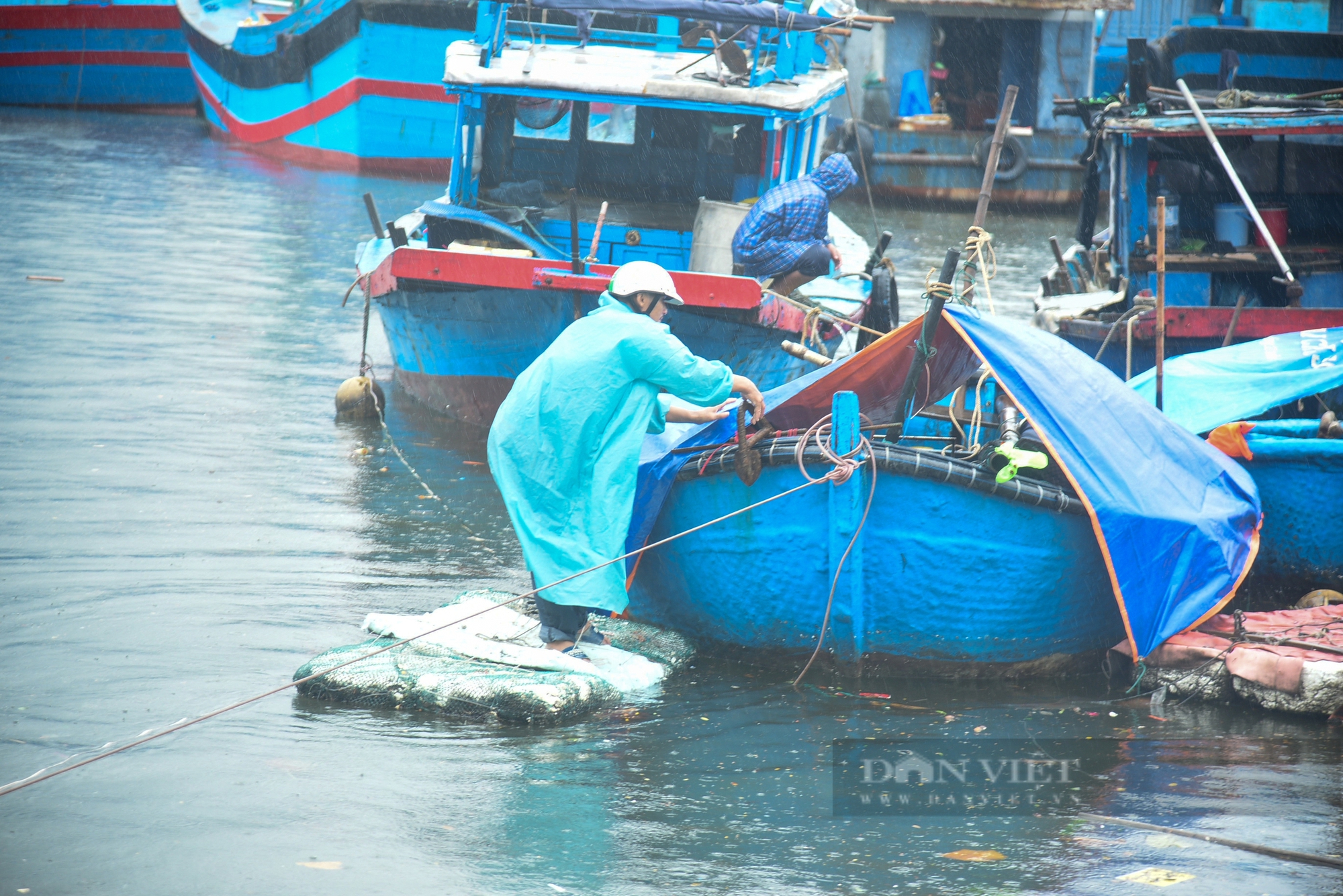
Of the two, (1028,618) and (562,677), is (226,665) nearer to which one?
(562,677)

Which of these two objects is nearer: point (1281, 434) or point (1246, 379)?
point (1281, 434)

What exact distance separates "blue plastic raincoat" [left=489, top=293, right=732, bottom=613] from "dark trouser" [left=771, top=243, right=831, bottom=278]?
152 inches

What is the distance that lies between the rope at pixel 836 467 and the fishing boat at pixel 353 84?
18.7 metres

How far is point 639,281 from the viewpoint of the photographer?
5.13 m

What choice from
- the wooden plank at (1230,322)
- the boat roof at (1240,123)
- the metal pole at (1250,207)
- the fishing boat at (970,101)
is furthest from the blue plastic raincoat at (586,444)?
the fishing boat at (970,101)

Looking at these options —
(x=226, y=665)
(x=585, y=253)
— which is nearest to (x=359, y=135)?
(x=585, y=253)

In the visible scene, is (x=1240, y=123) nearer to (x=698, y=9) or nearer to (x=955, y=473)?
(x=698, y=9)

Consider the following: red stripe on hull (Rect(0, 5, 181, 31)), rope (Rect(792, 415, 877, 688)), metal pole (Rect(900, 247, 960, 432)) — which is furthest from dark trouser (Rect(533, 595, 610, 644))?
red stripe on hull (Rect(0, 5, 181, 31))

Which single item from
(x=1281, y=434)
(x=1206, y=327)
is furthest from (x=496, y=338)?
(x=1281, y=434)

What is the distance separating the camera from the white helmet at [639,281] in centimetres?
513

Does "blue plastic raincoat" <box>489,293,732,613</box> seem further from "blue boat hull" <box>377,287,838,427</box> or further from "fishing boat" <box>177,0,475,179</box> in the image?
"fishing boat" <box>177,0,475,179</box>

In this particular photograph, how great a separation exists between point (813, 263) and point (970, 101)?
1698cm

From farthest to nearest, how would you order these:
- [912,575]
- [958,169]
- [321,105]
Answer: [321,105]
[958,169]
[912,575]

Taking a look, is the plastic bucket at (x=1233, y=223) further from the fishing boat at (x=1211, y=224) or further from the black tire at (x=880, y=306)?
the black tire at (x=880, y=306)
